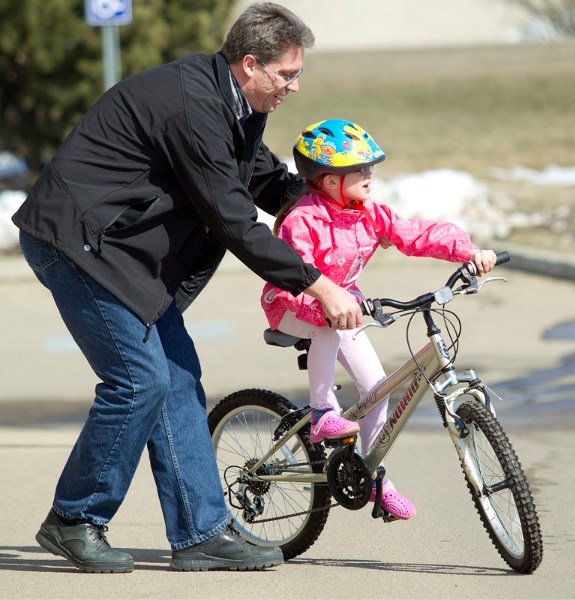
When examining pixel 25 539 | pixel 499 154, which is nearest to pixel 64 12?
pixel 499 154

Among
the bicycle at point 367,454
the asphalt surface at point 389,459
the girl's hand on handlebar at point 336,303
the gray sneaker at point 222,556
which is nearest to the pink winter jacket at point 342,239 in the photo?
the bicycle at point 367,454

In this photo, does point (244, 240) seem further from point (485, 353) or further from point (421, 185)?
point (421, 185)

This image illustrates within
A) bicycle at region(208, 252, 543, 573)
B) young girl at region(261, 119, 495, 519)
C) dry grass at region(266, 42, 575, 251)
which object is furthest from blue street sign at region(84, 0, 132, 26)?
young girl at region(261, 119, 495, 519)

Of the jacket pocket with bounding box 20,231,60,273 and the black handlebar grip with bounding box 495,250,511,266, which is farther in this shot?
the black handlebar grip with bounding box 495,250,511,266

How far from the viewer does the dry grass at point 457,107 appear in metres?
18.8

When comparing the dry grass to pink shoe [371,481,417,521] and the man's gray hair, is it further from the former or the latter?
the man's gray hair

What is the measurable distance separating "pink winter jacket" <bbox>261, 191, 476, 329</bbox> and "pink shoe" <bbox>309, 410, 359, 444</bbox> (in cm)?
32

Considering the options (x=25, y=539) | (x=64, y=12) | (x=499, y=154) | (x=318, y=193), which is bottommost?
(x=499, y=154)

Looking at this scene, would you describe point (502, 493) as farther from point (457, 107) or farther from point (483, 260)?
point (457, 107)

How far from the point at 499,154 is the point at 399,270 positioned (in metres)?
8.48

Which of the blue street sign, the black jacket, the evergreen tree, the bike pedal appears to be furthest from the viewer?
the evergreen tree

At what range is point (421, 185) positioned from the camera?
13719 millimetres

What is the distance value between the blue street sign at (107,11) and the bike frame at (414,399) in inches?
306

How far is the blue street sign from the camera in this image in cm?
1180
